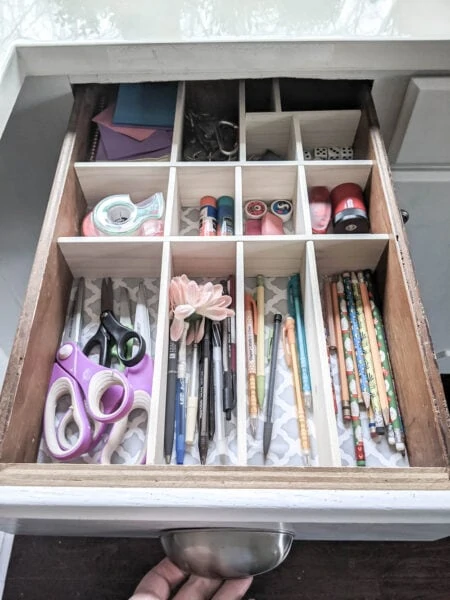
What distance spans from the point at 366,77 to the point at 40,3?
21.0 inches

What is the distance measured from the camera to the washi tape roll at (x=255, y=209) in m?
0.98

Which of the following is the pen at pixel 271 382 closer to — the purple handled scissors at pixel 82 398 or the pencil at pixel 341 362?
the pencil at pixel 341 362

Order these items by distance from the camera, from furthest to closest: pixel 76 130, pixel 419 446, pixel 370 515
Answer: pixel 76 130
pixel 419 446
pixel 370 515

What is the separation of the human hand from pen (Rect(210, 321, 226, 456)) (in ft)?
1.21

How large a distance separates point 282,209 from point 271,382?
34 centimetres

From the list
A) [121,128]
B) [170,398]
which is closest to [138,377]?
[170,398]

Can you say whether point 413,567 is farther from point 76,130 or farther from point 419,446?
point 76,130

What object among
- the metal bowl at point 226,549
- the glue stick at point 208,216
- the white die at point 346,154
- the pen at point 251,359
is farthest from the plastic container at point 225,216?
the metal bowl at point 226,549

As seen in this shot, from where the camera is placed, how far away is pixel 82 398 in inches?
29.9

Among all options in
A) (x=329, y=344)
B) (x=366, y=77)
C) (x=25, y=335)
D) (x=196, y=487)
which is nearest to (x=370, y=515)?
(x=196, y=487)

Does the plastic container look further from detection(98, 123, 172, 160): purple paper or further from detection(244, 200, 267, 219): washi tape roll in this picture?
detection(98, 123, 172, 160): purple paper

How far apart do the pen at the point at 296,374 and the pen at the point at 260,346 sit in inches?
1.5

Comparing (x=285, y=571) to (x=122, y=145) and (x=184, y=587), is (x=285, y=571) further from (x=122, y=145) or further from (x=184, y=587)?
(x=122, y=145)

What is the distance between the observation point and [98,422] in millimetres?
740
